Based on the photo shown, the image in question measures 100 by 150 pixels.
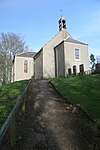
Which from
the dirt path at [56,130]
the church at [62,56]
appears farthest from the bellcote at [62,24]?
the dirt path at [56,130]

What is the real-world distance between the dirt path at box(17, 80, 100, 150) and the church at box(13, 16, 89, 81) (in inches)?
928

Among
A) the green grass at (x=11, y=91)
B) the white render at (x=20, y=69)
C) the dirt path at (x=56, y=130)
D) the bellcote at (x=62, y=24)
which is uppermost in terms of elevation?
the bellcote at (x=62, y=24)

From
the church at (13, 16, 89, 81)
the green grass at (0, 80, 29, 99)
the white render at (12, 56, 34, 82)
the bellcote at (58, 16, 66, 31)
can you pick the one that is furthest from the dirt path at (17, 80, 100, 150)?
the white render at (12, 56, 34, 82)

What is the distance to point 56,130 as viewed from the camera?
343 inches

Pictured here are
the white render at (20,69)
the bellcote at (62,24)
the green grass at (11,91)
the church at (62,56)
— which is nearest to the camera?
the green grass at (11,91)

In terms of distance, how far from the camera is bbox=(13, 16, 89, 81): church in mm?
37500

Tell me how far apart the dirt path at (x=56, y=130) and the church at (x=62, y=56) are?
77.4 ft

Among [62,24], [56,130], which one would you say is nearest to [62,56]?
[62,24]

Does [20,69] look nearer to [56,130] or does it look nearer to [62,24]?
[62,24]

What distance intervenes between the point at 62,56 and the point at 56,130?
30283mm

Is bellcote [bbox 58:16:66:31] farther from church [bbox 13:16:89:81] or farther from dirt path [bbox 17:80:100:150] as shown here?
dirt path [bbox 17:80:100:150]

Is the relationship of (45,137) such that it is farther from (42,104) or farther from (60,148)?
(42,104)

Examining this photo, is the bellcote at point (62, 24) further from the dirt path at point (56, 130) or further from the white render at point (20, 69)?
the dirt path at point (56, 130)

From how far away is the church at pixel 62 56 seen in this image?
37.5 meters
